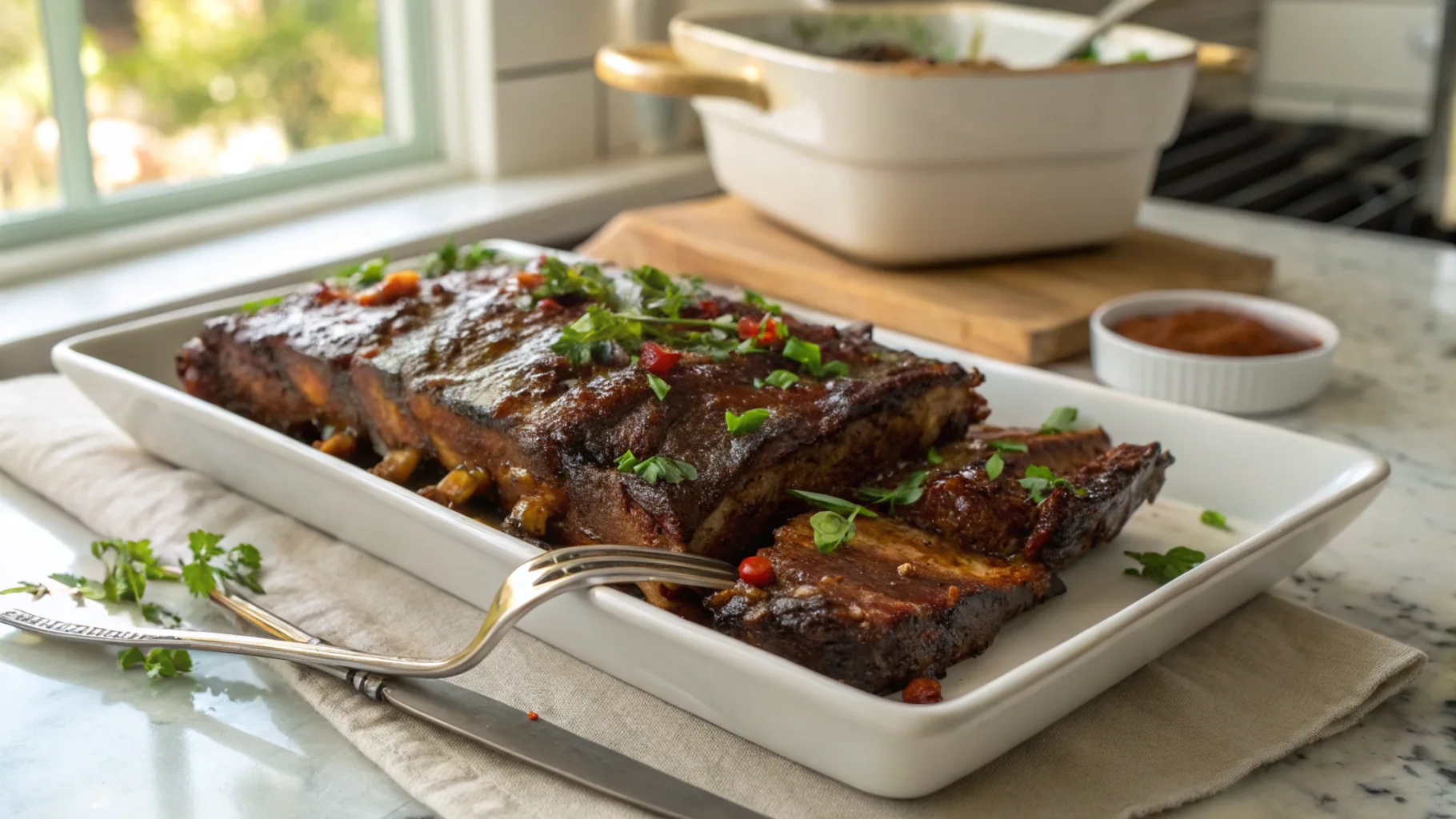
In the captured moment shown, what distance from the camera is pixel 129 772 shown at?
1.12 metres

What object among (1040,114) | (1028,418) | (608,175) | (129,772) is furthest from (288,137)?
(129,772)

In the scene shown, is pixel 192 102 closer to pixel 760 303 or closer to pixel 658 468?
pixel 760 303

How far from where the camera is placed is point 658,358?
55.6 inches

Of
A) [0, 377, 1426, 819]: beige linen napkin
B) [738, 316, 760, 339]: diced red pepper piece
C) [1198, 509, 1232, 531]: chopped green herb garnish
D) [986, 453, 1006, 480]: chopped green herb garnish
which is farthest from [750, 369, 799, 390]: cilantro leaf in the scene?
[1198, 509, 1232, 531]: chopped green herb garnish

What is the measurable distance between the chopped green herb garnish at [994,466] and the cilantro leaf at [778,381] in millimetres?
217

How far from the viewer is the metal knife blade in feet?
3.40

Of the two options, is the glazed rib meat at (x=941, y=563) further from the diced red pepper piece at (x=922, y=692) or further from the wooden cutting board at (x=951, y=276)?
the wooden cutting board at (x=951, y=276)

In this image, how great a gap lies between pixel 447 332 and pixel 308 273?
2.97 ft

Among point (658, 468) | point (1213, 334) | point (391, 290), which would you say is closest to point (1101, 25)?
point (1213, 334)

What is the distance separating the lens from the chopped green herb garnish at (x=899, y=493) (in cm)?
136

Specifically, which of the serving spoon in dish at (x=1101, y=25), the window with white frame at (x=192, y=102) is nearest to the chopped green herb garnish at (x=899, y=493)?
the serving spoon in dish at (x=1101, y=25)

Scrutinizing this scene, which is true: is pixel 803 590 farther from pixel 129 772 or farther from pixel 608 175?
pixel 608 175

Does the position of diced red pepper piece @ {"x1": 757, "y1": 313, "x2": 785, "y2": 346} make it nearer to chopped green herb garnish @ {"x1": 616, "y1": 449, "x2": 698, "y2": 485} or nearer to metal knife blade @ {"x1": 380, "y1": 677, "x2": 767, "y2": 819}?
chopped green herb garnish @ {"x1": 616, "y1": 449, "x2": 698, "y2": 485}

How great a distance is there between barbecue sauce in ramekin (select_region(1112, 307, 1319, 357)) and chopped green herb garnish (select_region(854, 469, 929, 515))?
696 mm
